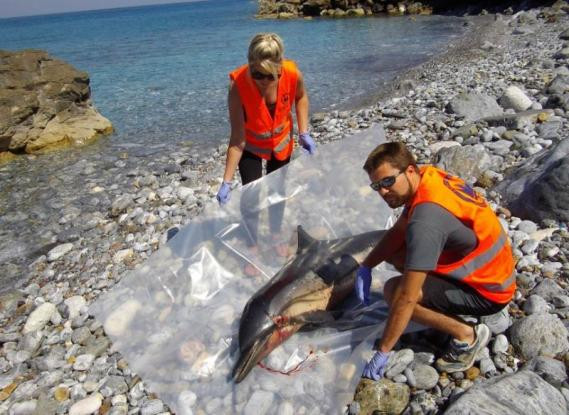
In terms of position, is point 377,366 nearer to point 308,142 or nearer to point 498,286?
point 498,286

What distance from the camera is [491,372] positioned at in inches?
124

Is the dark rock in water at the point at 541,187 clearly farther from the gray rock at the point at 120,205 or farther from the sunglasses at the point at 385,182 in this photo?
the gray rock at the point at 120,205

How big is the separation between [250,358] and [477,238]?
5.85ft

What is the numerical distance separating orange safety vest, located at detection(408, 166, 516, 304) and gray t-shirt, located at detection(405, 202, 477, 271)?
0.05 m

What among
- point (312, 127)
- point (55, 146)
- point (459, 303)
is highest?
point (459, 303)

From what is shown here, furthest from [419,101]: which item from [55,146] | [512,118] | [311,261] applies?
[55,146]

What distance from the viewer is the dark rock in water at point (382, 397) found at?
302 centimetres

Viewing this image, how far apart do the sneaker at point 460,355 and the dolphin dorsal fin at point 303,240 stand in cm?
159

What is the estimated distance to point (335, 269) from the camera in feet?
13.3

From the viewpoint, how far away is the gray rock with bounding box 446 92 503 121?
8117mm

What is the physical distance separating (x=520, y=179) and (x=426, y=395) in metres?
3.13

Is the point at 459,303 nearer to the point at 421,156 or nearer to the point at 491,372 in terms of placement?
the point at 491,372

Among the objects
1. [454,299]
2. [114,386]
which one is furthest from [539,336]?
[114,386]

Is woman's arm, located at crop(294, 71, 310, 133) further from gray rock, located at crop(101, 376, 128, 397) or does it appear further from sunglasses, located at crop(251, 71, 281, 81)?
gray rock, located at crop(101, 376, 128, 397)
